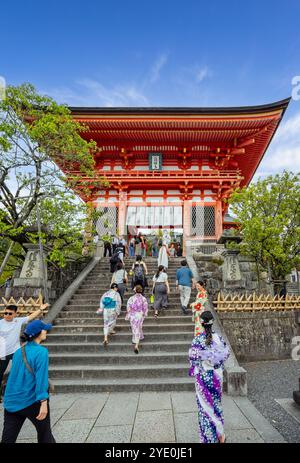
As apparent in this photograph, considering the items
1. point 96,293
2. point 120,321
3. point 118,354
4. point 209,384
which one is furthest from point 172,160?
point 209,384

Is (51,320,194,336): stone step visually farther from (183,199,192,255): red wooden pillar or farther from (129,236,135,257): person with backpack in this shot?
(183,199,192,255): red wooden pillar

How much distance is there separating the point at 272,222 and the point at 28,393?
8.86 meters

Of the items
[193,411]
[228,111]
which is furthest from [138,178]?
[193,411]

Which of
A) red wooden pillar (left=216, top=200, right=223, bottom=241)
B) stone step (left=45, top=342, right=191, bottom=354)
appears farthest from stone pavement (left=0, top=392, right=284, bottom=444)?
red wooden pillar (left=216, top=200, right=223, bottom=241)

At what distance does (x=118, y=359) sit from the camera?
600 cm

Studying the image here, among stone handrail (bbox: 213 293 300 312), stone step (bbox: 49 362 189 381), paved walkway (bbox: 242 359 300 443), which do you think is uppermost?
stone handrail (bbox: 213 293 300 312)

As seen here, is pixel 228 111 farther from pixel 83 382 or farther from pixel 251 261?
pixel 83 382

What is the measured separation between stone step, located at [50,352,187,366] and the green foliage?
17.7 ft

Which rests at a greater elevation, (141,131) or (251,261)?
(141,131)

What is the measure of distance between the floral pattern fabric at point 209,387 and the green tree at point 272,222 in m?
6.94

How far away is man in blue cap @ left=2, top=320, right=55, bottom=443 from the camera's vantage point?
2.62 metres

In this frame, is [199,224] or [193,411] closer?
[193,411]

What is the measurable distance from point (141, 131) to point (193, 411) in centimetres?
1461
